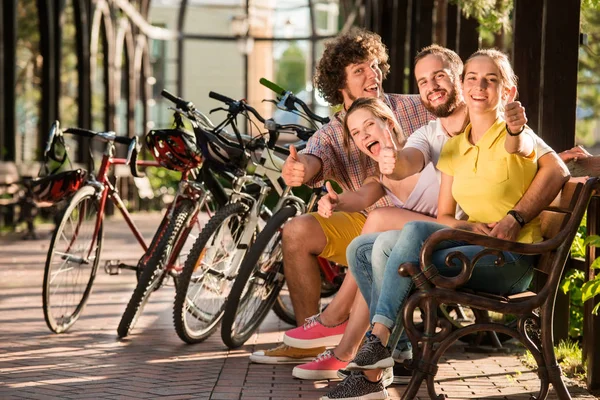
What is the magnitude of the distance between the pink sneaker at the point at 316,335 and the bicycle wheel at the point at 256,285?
1.30 feet

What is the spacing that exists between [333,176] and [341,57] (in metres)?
0.55

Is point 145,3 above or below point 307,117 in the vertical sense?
above

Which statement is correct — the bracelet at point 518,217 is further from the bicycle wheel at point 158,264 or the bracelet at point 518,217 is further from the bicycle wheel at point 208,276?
the bicycle wheel at point 158,264

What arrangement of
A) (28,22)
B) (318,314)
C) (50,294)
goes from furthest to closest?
1. (28,22)
2. (50,294)
3. (318,314)

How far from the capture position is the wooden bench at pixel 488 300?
3.58 meters

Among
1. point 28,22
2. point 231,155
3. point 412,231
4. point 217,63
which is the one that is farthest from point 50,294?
point 217,63

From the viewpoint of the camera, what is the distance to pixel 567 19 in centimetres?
505

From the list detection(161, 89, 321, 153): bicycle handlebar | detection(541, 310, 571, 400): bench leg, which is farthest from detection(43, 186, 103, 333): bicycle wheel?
detection(541, 310, 571, 400): bench leg

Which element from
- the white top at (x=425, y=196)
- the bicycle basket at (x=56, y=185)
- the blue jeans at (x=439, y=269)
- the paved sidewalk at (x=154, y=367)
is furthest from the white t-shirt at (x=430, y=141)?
the bicycle basket at (x=56, y=185)

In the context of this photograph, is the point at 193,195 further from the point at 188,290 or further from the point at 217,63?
the point at 217,63

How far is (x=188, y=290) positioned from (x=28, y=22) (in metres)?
19.0

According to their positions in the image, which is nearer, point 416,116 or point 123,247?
point 416,116

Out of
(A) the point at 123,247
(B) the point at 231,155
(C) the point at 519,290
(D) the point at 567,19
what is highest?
(D) the point at 567,19

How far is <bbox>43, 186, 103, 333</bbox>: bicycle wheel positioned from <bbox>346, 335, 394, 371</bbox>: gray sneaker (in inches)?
83.6
